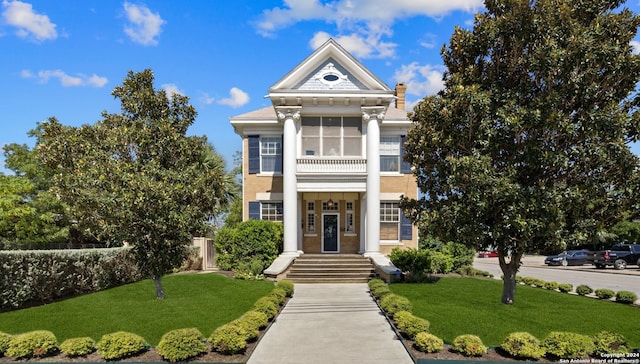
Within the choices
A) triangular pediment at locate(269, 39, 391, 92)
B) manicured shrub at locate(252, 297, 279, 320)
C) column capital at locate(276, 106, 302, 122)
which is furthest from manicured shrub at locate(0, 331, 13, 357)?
triangular pediment at locate(269, 39, 391, 92)

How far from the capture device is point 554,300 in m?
13.7

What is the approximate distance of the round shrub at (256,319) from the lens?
9.62 metres

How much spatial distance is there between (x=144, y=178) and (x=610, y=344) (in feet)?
35.3

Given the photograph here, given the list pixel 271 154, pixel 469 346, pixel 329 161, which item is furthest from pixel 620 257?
pixel 469 346

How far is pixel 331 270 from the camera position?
772 inches

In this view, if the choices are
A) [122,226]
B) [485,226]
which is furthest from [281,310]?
[485,226]

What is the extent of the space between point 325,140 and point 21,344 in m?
15.9

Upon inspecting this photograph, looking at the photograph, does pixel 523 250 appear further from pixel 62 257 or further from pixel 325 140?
pixel 62 257

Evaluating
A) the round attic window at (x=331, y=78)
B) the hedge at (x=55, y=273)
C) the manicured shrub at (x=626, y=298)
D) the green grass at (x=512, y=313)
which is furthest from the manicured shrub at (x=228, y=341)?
the round attic window at (x=331, y=78)

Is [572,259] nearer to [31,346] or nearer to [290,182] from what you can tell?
[290,182]

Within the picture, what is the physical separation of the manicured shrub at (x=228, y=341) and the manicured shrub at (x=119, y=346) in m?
1.30

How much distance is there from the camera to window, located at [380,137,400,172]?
78.2 ft

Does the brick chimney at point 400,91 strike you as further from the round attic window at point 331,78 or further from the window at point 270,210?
the window at point 270,210

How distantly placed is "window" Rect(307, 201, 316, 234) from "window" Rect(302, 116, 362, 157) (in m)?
2.98
